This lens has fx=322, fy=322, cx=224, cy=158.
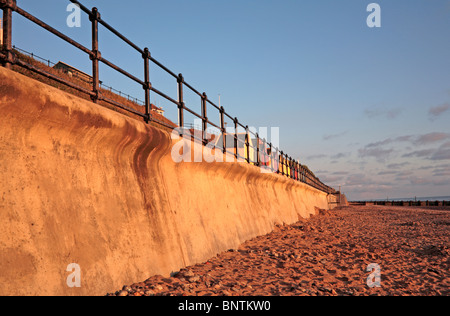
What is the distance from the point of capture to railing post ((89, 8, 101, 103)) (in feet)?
12.3

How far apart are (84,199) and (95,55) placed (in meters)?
1.73

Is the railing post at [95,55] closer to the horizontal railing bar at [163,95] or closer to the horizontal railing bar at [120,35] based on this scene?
the horizontal railing bar at [120,35]

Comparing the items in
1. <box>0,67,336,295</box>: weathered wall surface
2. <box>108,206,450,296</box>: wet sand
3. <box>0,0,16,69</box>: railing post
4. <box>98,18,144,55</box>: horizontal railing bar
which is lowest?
<box>108,206,450,296</box>: wet sand

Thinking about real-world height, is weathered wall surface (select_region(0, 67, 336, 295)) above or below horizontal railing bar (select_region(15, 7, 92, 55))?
below

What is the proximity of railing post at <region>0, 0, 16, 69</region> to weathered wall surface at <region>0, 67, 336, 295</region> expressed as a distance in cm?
26

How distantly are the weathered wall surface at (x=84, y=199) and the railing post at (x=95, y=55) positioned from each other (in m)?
0.33

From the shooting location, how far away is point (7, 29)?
2.75m

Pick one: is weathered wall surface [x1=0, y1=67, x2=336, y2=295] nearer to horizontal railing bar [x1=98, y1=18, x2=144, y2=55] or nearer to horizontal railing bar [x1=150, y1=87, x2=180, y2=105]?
horizontal railing bar [x1=150, y1=87, x2=180, y2=105]

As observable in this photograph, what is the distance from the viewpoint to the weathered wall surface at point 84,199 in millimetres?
2465

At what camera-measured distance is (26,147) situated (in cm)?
274

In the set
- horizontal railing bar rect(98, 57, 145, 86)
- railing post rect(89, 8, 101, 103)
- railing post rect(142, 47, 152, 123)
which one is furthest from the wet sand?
horizontal railing bar rect(98, 57, 145, 86)

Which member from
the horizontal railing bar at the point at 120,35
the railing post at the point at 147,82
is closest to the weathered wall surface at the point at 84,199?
the railing post at the point at 147,82

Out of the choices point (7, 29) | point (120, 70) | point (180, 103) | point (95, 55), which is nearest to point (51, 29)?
point (7, 29)
